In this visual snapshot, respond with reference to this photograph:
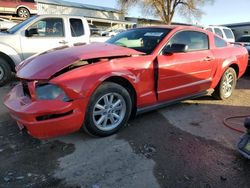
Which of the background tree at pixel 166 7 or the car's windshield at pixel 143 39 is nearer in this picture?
the car's windshield at pixel 143 39

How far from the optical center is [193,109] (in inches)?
194

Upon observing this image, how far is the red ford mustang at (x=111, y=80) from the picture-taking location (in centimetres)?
310

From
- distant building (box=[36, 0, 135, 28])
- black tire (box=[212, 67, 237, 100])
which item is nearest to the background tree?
distant building (box=[36, 0, 135, 28])

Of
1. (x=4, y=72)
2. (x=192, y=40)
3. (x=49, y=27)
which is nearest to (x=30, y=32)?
(x=49, y=27)

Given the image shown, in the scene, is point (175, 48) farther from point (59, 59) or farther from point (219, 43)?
point (59, 59)

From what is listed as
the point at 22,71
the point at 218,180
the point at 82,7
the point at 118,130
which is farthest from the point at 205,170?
the point at 82,7

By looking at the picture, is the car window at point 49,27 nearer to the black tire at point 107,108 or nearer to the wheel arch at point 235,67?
the black tire at point 107,108

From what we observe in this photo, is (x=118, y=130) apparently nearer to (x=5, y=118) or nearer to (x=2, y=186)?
(x=2, y=186)

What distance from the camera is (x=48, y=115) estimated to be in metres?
3.03

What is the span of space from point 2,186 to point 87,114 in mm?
1254

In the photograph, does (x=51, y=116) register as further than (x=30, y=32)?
No

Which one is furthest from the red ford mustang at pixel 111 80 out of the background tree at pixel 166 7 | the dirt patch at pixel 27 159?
the background tree at pixel 166 7

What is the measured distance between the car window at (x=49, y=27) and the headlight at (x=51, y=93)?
14.6 ft

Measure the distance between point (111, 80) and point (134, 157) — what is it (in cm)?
112
